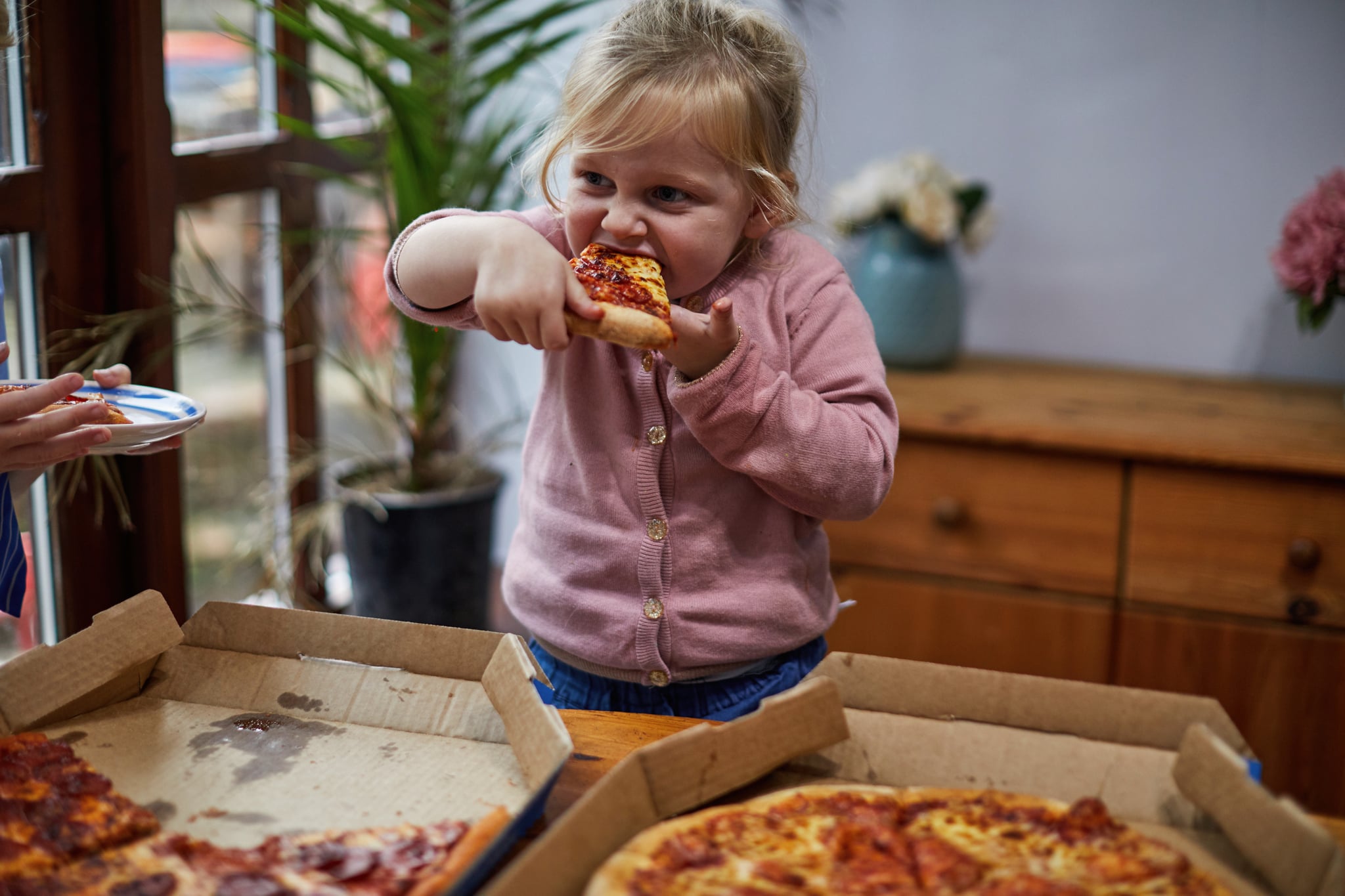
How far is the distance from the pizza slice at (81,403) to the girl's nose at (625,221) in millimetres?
448

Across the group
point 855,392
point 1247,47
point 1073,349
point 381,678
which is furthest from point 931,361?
point 381,678

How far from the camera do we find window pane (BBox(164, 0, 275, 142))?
6.46 feet

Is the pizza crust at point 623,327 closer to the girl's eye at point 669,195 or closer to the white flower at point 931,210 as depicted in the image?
the girl's eye at point 669,195

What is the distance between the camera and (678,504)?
115cm

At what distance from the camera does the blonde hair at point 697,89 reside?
1.02m

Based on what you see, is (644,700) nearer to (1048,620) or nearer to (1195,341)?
(1048,620)

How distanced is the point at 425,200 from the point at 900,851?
1.46 meters

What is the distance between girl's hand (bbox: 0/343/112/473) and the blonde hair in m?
0.47

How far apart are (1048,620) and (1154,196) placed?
96cm

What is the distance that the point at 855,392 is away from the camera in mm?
1094

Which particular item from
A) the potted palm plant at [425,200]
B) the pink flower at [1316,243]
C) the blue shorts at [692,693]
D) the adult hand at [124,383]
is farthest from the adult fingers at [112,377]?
the pink flower at [1316,243]

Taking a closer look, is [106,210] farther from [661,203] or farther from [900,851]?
[900,851]

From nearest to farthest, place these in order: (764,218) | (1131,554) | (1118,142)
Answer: (764,218)
(1131,554)
(1118,142)

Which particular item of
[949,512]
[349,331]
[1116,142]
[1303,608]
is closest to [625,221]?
[949,512]
